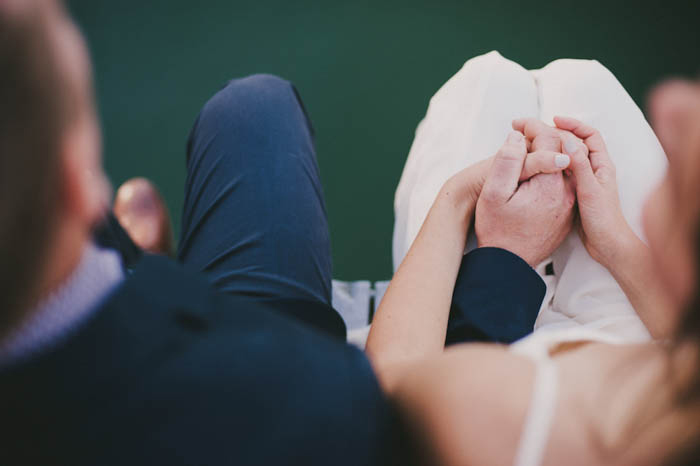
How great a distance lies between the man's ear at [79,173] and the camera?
12.0 inches

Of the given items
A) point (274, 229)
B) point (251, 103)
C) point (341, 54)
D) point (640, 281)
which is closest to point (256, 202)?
point (274, 229)

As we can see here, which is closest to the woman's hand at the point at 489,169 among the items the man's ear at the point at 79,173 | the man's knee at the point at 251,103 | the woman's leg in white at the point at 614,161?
the woman's leg in white at the point at 614,161

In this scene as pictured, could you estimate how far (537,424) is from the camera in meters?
0.37

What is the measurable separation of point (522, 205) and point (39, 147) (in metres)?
0.55

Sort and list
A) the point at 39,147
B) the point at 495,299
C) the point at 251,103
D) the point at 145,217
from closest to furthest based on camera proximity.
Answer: the point at 39,147, the point at 495,299, the point at 251,103, the point at 145,217

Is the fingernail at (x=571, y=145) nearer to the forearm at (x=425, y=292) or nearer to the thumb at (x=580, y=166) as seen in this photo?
the thumb at (x=580, y=166)

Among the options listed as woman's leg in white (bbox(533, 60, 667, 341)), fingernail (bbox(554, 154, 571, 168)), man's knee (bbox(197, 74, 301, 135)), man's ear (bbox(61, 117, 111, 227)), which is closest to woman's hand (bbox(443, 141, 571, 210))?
fingernail (bbox(554, 154, 571, 168))

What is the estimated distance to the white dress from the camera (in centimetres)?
68

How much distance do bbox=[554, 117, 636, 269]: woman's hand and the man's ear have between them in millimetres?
562

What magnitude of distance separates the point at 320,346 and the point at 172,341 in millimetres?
121

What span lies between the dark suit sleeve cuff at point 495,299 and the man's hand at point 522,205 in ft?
0.12

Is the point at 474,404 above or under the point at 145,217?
above

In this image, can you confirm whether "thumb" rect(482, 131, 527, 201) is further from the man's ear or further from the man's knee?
the man's ear

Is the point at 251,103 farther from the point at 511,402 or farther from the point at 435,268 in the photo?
the point at 511,402
